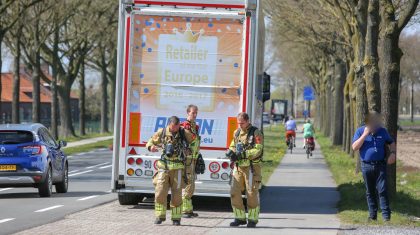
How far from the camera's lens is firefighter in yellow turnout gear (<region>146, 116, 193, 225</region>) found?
535 inches

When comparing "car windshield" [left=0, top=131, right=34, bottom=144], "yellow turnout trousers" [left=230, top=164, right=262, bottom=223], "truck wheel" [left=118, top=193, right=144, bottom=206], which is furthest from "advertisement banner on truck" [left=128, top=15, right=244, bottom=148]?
"car windshield" [left=0, top=131, right=34, bottom=144]

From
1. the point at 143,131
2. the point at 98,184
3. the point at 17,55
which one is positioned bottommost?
the point at 98,184

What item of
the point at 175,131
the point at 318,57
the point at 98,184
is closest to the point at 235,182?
the point at 175,131

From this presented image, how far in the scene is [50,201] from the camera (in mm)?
18234

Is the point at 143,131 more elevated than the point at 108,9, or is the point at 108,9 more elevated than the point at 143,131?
the point at 108,9

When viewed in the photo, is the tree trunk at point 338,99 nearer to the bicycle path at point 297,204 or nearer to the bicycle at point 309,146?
the bicycle at point 309,146

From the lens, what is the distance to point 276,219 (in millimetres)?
15023

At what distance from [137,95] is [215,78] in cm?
134

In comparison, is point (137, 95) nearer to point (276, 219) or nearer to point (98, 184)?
point (276, 219)

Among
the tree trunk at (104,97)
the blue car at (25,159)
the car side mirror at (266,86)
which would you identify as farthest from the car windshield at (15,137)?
the tree trunk at (104,97)

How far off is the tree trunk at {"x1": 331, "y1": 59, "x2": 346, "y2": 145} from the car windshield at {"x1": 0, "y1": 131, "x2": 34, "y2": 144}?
25.8 meters

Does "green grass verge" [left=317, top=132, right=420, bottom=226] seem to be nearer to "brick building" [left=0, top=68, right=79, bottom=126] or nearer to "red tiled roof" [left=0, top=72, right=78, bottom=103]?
"brick building" [left=0, top=68, right=79, bottom=126]

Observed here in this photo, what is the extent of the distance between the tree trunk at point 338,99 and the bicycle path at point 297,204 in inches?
486

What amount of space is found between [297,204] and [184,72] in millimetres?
3823
